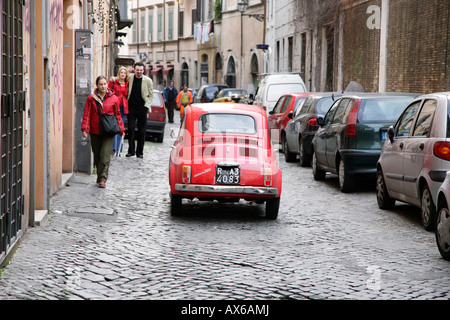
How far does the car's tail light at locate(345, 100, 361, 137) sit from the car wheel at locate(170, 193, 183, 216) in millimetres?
3447

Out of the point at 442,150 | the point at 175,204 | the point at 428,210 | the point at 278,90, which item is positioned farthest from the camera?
the point at 278,90

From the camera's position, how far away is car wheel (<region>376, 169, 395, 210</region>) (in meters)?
11.7

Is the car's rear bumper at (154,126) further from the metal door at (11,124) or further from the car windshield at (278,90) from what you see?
the metal door at (11,124)

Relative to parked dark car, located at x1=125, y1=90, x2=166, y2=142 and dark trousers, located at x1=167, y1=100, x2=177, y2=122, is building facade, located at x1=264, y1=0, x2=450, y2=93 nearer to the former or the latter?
dark trousers, located at x1=167, y1=100, x2=177, y2=122

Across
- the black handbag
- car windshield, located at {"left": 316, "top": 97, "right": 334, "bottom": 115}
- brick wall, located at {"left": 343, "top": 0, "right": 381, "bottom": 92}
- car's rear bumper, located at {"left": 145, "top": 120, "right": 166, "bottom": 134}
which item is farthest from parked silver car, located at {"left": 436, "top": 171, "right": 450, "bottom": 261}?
brick wall, located at {"left": 343, "top": 0, "right": 381, "bottom": 92}

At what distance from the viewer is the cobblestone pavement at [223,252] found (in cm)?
676

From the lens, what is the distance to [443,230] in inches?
324

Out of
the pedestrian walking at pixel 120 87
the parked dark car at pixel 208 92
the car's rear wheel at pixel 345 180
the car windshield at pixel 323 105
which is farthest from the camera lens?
the parked dark car at pixel 208 92

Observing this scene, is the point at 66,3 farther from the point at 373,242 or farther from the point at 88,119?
the point at 373,242

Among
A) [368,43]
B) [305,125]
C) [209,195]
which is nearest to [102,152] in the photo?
[209,195]

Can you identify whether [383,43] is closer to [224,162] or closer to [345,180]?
[345,180]

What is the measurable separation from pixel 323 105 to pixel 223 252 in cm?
985

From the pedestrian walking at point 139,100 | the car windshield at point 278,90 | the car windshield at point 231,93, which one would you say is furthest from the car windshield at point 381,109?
the car windshield at point 231,93

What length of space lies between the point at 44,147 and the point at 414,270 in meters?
4.63
